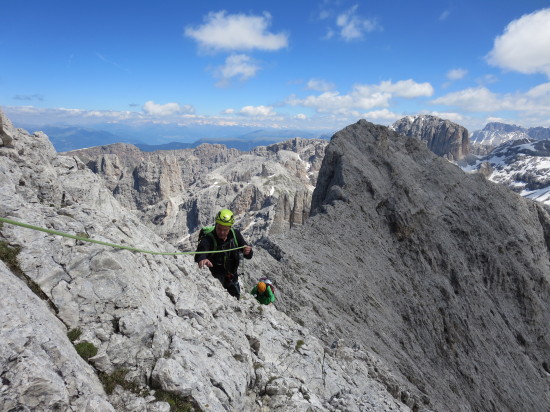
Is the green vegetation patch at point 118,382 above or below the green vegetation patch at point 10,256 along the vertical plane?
below

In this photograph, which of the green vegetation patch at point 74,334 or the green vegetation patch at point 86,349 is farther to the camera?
the green vegetation patch at point 74,334

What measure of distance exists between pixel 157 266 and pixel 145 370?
4630mm

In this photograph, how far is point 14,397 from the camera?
5.90 metres

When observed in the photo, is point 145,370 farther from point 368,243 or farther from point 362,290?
point 368,243

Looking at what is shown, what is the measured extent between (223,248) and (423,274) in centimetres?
3349

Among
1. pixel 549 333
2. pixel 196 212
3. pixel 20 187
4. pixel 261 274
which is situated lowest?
pixel 196 212

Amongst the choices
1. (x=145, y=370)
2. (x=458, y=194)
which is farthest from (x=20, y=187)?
(x=458, y=194)

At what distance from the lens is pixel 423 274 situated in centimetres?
4056

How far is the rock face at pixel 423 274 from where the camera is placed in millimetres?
27141

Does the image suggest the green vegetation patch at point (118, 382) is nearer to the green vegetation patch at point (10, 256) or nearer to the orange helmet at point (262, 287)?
the green vegetation patch at point (10, 256)

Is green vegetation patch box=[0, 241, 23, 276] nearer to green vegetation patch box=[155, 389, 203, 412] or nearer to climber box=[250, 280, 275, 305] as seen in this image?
green vegetation patch box=[155, 389, 203, 412]

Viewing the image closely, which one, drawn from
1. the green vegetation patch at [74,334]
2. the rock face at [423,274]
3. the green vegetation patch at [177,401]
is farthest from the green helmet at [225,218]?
the rock face at [423,274]

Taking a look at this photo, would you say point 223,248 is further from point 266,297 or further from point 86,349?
point 86,349

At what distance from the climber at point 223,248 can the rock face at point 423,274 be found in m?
7.35
